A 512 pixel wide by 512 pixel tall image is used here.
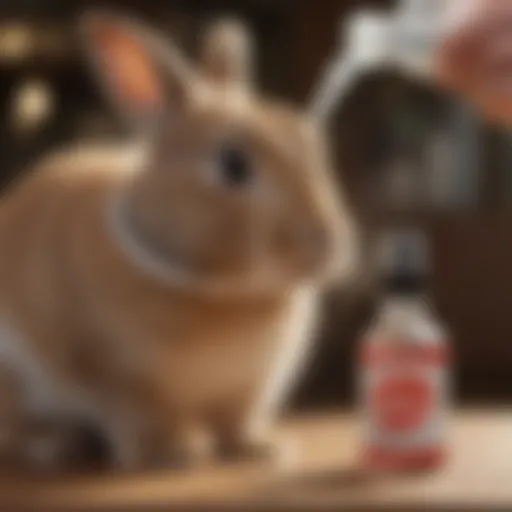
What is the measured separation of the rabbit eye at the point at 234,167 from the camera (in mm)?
803

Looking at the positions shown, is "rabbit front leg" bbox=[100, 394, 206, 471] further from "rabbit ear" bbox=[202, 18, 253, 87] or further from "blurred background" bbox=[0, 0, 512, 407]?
"blurred background" bbox=[0, 0, 512, 407]

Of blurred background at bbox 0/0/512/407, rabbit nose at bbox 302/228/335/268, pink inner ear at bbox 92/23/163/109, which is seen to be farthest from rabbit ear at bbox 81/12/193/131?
blurred background at bbox 0/0/512/407

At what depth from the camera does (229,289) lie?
807mm

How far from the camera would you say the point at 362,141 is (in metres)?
1.28

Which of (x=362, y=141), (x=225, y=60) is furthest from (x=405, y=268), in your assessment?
(x=362, y=141)

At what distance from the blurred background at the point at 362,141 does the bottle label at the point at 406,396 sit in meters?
0.39

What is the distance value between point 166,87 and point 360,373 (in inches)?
17.8

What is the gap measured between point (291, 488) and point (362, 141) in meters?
0.59

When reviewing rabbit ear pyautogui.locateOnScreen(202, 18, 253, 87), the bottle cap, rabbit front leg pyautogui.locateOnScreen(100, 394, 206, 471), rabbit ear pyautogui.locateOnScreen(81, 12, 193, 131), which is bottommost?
rabbit front leg pyautogui.locateOnScreen(100, 394, 206, 471)

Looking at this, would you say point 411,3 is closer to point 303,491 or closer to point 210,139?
point 210,139

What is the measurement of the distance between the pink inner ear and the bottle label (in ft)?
0.75

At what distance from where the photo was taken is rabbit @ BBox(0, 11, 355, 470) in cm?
79

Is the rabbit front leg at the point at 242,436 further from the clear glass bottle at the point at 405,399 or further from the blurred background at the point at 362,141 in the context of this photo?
the blurred background at the point at 362,141

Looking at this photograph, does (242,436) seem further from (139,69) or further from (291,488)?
(139,69)
